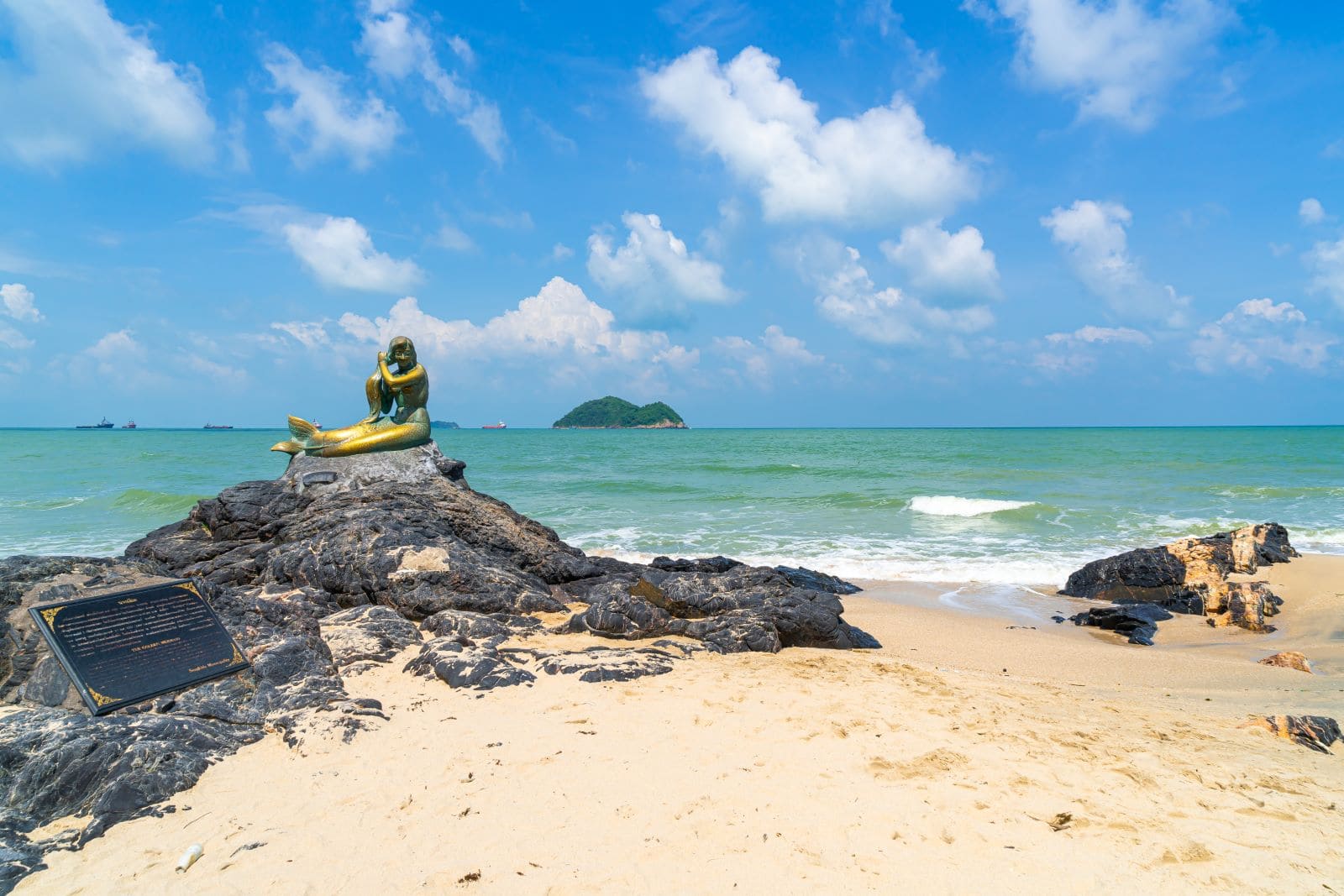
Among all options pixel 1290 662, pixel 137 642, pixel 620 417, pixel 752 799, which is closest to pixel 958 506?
pixel 1290 662

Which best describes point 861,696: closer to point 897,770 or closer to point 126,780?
point 897,770

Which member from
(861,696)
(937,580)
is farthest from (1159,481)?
(861,696)

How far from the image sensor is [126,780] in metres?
3.47

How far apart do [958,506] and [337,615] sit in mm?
18659

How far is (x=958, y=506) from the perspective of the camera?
20859mm

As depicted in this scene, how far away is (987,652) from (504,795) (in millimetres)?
5606

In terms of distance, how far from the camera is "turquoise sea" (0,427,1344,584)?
14039 millimetres

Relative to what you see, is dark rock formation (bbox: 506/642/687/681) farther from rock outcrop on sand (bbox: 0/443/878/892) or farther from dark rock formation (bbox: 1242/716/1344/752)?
dark rock formation (bbox: 1242/716/1344/752)

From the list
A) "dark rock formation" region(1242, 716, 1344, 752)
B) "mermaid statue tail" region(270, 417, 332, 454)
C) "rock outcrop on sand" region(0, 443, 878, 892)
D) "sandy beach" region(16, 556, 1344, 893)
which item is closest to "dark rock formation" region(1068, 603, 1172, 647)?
"sandy beach" region(16, 556, 1344, 893)

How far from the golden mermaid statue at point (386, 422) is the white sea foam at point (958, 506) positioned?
49.4 feet

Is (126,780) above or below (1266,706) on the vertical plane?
above

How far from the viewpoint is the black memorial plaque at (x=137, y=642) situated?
13.8 feet

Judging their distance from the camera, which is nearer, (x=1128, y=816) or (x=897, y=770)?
(x=1128, y=816)

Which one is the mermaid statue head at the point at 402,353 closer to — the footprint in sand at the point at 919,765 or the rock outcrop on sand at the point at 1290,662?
the footprint in sand at the point at 919,765
